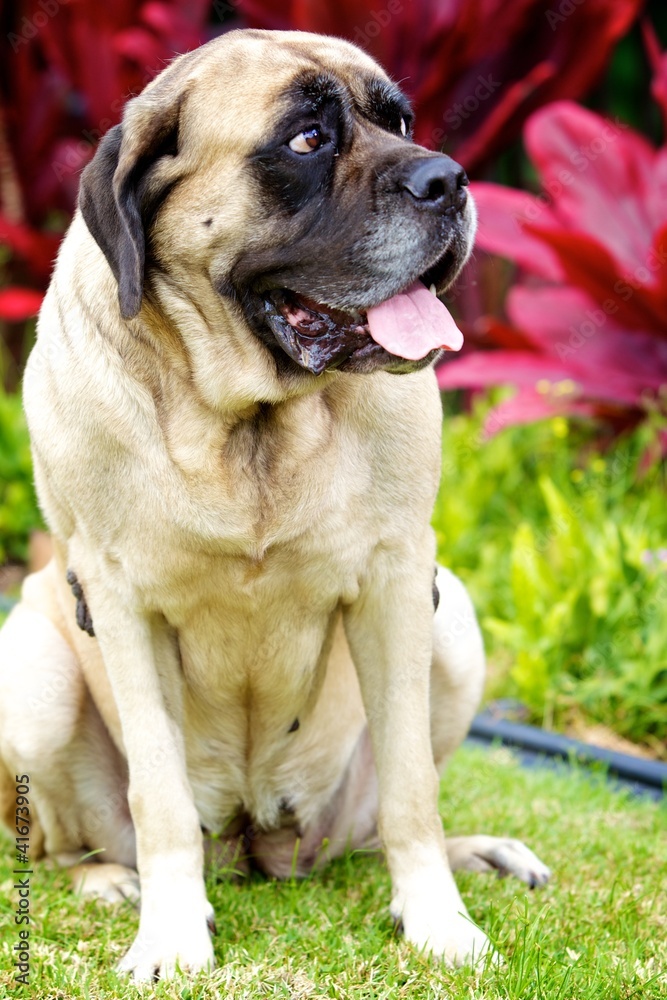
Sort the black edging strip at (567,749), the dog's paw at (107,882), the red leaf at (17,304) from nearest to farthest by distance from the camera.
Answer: the dog's paw at (107,882) → the black edging strip at (567,749) → the red leaf at (17,304)

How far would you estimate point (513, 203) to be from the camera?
5.45 metres

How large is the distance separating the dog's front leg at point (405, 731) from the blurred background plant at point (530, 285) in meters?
1.75

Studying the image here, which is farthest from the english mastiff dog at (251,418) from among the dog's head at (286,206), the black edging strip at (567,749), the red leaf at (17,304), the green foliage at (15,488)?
the red leaf at (17,304)

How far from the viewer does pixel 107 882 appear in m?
3.00

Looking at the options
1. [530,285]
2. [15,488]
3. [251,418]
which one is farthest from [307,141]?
[530,285]

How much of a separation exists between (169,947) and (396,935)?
523 millimetres

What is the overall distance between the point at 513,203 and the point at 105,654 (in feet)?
11.6

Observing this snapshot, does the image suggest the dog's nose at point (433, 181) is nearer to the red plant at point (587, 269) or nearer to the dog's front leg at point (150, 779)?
the dog's front leg at point (150, 779)

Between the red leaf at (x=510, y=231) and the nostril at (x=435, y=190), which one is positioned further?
the red leaf at (x=510, y=231)

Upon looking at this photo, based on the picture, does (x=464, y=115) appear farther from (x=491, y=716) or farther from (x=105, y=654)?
(x=105, y=654)

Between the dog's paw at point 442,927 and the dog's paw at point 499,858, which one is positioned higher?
the dog's paw at point 442,927

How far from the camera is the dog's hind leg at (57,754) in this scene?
295 cm

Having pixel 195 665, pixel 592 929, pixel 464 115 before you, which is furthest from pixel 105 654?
pixel 464 115

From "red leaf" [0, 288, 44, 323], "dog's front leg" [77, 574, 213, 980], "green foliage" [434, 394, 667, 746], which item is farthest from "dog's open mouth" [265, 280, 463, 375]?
"red leaf" [0, 288, 44, 323]
